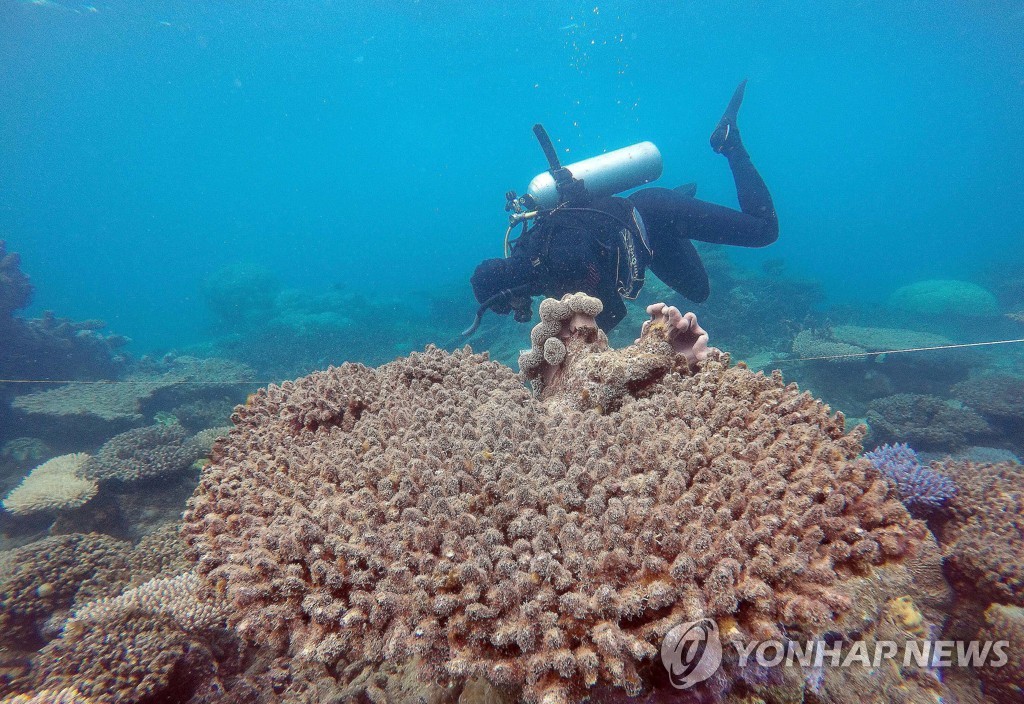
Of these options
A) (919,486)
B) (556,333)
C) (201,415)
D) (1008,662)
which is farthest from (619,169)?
(201,415)

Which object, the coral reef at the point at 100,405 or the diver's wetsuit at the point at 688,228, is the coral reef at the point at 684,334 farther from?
the coral reef at the point at 100,405

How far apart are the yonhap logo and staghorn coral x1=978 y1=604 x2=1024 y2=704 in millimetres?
2255

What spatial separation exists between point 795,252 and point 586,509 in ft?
256

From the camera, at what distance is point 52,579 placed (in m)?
4.66

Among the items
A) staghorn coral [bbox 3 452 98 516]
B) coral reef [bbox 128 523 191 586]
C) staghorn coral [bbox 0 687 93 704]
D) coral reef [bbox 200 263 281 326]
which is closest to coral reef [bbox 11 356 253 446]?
staghorn coral [bbox 3 452 98 516]

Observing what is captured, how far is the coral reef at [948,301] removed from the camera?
23141mm

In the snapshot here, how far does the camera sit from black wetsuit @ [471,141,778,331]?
20.2ft

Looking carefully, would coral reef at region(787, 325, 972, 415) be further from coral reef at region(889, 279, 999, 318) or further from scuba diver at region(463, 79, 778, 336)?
coral reef at region(889, 279, 999, 318)

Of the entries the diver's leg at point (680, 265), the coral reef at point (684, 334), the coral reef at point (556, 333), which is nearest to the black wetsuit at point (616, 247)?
the diver's leg at point (680, 265)

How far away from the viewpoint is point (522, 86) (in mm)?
97750

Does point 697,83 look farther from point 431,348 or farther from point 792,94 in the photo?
point 431,348

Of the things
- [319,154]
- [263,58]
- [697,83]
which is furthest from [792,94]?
[319,154]

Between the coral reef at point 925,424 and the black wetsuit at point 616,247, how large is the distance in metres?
4.61

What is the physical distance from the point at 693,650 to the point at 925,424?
36.0 ft
